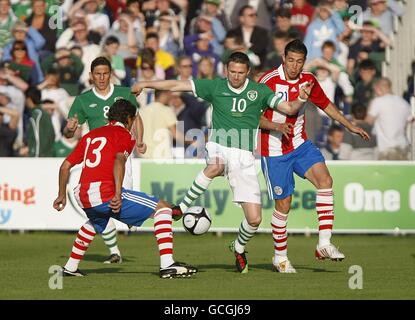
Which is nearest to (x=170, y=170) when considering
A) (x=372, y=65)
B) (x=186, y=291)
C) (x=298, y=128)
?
(x=372, y=65)

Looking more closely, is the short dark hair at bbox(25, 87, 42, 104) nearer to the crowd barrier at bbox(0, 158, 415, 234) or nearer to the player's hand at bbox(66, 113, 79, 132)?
the crowd barrier at bbox(0, 158, 415, 234)

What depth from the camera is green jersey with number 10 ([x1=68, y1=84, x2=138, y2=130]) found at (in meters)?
15.0

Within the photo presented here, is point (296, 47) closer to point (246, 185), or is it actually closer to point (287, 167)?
point (287, 167)

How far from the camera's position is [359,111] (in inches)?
848

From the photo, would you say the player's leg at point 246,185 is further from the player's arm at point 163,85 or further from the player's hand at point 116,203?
the player's hand at point 116,203

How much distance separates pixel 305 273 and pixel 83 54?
10421 millimetres

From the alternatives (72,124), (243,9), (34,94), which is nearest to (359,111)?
(243,9)

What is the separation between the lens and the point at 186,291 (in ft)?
38.2

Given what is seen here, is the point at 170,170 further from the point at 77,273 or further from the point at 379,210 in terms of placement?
the point at 77,273

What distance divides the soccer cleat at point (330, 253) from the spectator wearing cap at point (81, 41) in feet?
34.7

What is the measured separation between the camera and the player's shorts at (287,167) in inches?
544

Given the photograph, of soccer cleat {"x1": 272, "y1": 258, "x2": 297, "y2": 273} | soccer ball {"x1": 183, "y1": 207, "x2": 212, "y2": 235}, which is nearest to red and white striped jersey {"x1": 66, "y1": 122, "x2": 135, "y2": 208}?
soccer ball {"x1": 183, "y1": 207, "x2": 212, "y2": 235}

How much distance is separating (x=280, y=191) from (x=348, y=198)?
6.39 m

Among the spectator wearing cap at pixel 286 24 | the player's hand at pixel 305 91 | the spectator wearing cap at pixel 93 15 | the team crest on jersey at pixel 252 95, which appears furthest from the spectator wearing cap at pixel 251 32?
the player's hand at pixel 305 91
